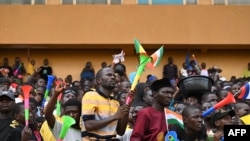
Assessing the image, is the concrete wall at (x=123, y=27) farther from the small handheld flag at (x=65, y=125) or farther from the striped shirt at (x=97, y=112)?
the small handheld flag at (x=65, y=125)

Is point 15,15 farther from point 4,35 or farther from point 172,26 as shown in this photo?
point 172,26

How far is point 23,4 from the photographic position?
19938mm

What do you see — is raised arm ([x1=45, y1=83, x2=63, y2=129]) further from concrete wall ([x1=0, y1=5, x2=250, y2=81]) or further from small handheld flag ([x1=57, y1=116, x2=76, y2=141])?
concrete wall ([x1=0, y1=5, x2=250, y2=81])

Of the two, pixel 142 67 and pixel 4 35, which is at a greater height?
pixel 4 35

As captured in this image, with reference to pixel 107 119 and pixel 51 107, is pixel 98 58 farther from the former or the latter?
pixel 107 119

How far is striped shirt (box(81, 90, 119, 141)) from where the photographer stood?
6398 millimetres

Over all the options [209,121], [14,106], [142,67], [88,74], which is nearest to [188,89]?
[209,121]

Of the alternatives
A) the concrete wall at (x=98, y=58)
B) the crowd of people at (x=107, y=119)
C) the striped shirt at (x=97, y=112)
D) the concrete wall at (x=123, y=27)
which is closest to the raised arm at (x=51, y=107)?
the crowd of people at (x=107, y=119)

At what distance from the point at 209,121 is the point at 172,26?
12.6m

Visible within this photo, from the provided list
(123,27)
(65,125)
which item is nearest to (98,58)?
(123,27)

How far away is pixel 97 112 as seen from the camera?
6.46 meters

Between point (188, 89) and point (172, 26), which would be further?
point (172, 26)

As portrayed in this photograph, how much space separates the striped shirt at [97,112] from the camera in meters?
6.40

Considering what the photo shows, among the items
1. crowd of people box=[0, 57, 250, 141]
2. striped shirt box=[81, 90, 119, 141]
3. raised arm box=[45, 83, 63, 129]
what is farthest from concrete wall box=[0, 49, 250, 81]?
striped shirt box=[81, 90, 119, 141]
